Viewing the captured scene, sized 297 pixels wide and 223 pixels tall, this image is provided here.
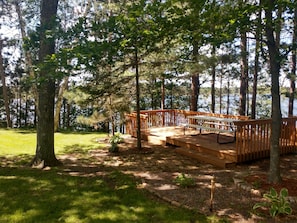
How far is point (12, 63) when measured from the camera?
66.7ft

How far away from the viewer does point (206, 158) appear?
689 centimetres

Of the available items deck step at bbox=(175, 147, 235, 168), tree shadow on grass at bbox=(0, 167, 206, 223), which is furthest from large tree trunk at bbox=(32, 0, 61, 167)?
deck step at bbox=(175, 147, 235, 168)

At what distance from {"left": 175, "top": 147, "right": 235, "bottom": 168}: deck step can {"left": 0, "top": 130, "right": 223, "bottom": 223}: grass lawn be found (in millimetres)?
2373

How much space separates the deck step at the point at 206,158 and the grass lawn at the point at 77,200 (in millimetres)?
2373

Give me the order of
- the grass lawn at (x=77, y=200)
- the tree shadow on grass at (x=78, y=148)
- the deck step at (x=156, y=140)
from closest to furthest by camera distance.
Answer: the grass lawn at (x=77, y=200) < the tree shadow on grass at (x=78, y=148) < the deck step at (x=156, y=140)

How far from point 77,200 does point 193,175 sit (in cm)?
255

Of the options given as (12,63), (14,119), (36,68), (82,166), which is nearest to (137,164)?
(82,166)

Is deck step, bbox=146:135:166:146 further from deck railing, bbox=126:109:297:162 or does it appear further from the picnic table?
deck railing, bbox=126:109:297:162

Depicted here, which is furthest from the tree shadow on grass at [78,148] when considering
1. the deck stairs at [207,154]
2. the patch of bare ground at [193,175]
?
the deck stairs at [207,154]

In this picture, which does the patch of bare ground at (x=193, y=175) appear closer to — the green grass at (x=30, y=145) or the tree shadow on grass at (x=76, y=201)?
the tree shadow on grass at (x=76, y=201)

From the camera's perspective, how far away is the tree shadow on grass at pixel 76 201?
3584mm

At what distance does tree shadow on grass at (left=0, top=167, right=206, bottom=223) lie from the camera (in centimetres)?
358

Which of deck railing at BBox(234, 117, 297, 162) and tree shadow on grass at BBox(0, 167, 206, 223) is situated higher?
deck railing at BBox(234, 117, 297, 162)

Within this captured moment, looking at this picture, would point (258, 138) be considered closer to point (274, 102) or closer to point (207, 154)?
point (207, 154)
